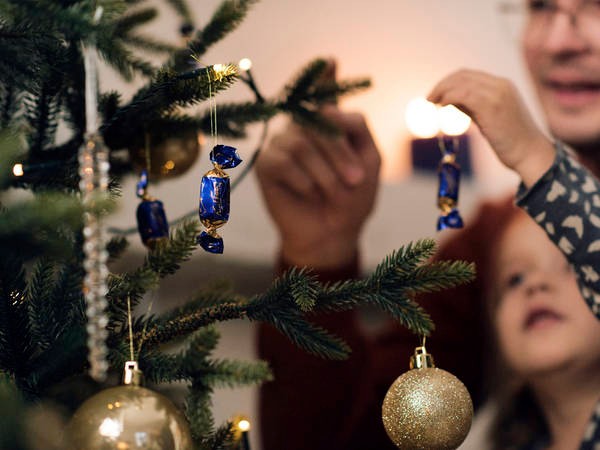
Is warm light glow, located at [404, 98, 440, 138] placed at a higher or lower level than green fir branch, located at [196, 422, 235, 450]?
higher

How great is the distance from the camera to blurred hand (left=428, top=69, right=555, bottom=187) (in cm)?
60

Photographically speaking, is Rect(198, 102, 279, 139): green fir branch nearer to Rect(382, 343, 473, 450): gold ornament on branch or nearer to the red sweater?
Rect(382, 343, 473, 450): gold ornament on branch

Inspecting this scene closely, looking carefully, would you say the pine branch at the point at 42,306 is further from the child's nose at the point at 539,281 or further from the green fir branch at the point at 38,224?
the child's nose at the point at 539,281

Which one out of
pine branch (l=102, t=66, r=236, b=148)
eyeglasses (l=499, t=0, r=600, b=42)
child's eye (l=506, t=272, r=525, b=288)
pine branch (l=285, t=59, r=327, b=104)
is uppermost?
eyeglasses (l=499, t=0, r=600, b=42)

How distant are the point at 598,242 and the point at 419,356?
0.20 meters

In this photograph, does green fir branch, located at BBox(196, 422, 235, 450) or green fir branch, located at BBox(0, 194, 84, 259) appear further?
green fir branch, located at BBox(196, 422, 235, 450)

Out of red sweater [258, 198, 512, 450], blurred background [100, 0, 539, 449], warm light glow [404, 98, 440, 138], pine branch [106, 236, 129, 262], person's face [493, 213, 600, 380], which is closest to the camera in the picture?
pine branch [106, 236, 129, 262]

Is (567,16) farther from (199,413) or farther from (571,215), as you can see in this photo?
(199,413)

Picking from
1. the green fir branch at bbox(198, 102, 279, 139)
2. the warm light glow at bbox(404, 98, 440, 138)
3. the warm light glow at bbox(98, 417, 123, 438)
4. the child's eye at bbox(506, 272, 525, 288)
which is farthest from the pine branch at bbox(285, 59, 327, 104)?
the warm light glow at bbox(404, 98, 440, 138)

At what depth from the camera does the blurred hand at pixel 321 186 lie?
3.12ft

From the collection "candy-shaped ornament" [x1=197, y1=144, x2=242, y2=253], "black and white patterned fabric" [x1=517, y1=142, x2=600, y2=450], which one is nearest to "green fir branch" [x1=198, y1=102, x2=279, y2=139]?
"candy-shaped ornament" [x1=197, y1=144, x2=242, y2=253]

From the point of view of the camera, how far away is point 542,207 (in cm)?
61

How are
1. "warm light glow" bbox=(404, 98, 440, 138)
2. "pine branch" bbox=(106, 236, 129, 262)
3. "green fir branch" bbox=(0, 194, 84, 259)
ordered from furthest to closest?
1. "warm light glow" bbox=(404, 98, 440, 138)
2. "pine branch" bbox=(106, 236, 129, 262)
3. "green fir branch" bbox=(0, 194, 84, 259)

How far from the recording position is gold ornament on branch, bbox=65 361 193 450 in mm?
379
